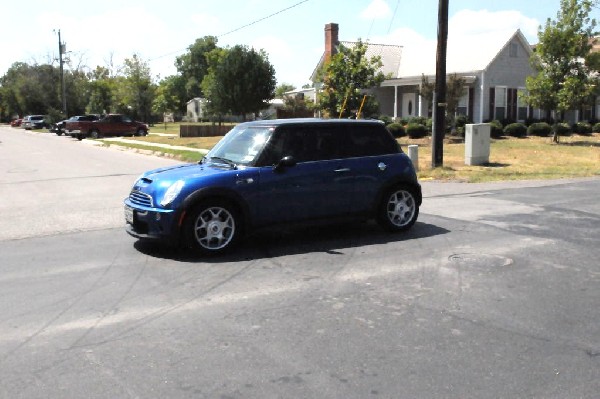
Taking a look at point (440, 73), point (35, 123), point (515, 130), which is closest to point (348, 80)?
point (440, 73)

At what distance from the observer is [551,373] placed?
3.99 m

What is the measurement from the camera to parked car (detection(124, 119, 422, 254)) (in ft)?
23.4

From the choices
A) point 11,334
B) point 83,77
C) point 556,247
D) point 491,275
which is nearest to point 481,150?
point 556,247

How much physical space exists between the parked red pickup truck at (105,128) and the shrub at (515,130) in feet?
83.2

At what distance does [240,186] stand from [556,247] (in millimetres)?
4061

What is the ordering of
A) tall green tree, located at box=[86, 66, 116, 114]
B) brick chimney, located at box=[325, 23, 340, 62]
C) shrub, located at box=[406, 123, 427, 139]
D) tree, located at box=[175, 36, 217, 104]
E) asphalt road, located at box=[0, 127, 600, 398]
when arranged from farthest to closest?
tree, located at box=[175, 36, 217, 104] → tall green tree, located at box=[86, 66, 116, 114] → brick chimney, located at box=[325, 23, 340, 62] → shrub, located at box=[406, 123, 427, 139] → asphalt road, located at box=[0, 127, 600, 398]

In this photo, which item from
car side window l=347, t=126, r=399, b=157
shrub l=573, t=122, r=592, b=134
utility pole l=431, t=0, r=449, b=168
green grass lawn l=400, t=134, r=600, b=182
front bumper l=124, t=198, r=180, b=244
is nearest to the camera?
front bumper l=124, t=198, r=180, b=244

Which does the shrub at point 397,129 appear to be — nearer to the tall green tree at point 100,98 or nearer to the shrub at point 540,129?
the shrub at point 540,129

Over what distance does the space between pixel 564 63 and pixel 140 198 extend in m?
27.8

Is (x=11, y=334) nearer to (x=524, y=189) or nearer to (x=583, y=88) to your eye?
(x=524, y=189)

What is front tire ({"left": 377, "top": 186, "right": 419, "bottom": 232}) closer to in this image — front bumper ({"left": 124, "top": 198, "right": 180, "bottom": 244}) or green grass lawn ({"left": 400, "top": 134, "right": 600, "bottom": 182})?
front bumper ({"left": 124, "top": 198, "right": 180, "bottom": 244})

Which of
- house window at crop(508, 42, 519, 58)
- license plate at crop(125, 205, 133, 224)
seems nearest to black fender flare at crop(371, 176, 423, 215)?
license plate at crop(125, 205, 133, 224)

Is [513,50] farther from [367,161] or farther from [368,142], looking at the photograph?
[367,161]

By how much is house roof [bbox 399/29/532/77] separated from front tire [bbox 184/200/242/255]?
1226 inches
